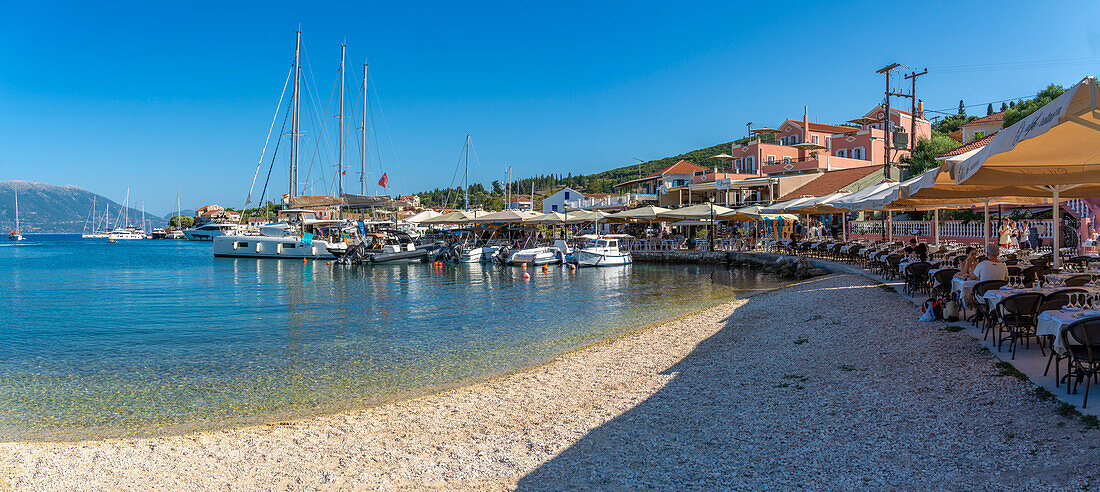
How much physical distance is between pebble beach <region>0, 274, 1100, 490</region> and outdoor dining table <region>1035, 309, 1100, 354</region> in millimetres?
605

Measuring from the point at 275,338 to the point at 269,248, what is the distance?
148ft

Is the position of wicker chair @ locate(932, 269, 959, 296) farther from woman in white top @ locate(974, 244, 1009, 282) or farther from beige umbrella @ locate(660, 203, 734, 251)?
beige umbrella @ locate(660, 203, 734, 251)

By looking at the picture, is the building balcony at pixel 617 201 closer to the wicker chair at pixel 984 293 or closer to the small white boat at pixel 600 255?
the small white boat at pixel 600 255

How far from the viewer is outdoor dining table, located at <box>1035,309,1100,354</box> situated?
6.04 m

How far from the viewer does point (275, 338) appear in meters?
16.2

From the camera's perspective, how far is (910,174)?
44.2 metres

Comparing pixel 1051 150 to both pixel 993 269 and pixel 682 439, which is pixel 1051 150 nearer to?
pixel 993 269

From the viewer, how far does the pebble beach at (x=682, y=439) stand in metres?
5.37

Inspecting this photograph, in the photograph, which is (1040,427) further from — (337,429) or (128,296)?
(128,296)

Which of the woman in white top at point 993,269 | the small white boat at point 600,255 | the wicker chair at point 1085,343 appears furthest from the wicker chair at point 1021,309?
the small white boat at point 600,255

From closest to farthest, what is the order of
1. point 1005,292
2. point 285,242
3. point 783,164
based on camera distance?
1. point 1005,292
2. point 285,242
3. point 783,164

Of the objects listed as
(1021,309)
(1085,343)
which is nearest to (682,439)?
(1085,343)

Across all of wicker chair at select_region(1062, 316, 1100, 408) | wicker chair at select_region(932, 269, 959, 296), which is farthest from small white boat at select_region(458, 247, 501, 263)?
wicker chair at select_region(1062, 316, 1100, 408)

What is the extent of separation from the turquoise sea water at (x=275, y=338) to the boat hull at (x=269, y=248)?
66.0ft
